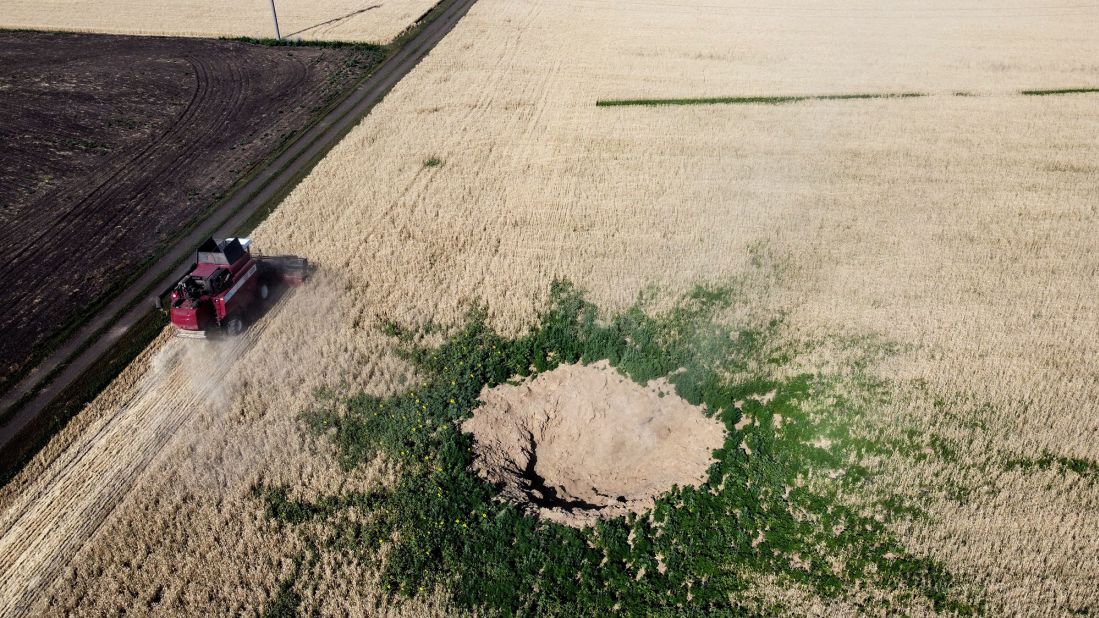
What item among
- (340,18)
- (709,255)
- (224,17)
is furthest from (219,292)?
(224,17)

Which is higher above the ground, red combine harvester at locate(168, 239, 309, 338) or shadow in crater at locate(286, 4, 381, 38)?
shadow in crater at locate(286, 4, 381, 38)

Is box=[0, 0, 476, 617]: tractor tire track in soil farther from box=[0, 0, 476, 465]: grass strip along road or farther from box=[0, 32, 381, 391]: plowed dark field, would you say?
box=[0, 32, 381, 391]: plowed dark field

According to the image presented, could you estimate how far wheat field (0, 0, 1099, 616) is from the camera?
54.9 ft

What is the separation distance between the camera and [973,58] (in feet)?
157

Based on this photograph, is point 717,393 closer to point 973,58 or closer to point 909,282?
point 909,282

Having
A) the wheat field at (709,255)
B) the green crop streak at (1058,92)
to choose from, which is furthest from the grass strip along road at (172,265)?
the green crop streak at (1058,92)

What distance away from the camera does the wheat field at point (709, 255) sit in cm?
1673

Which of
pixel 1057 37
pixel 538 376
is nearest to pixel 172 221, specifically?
pixel 538 376

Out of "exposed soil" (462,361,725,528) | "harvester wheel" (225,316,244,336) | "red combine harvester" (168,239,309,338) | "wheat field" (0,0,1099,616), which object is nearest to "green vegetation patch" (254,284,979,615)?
"exposed soil" (462,361,725,528)

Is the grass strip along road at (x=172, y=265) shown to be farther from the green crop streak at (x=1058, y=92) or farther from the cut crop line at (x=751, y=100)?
the green crop streak at (x=1058, y=92)

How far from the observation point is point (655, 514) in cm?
1742

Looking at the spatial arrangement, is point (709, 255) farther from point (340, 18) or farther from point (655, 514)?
point (340, 18)

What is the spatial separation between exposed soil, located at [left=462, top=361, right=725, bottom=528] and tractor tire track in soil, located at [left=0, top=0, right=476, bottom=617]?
8.36 meters

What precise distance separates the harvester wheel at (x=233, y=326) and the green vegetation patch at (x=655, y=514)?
4.67 m
